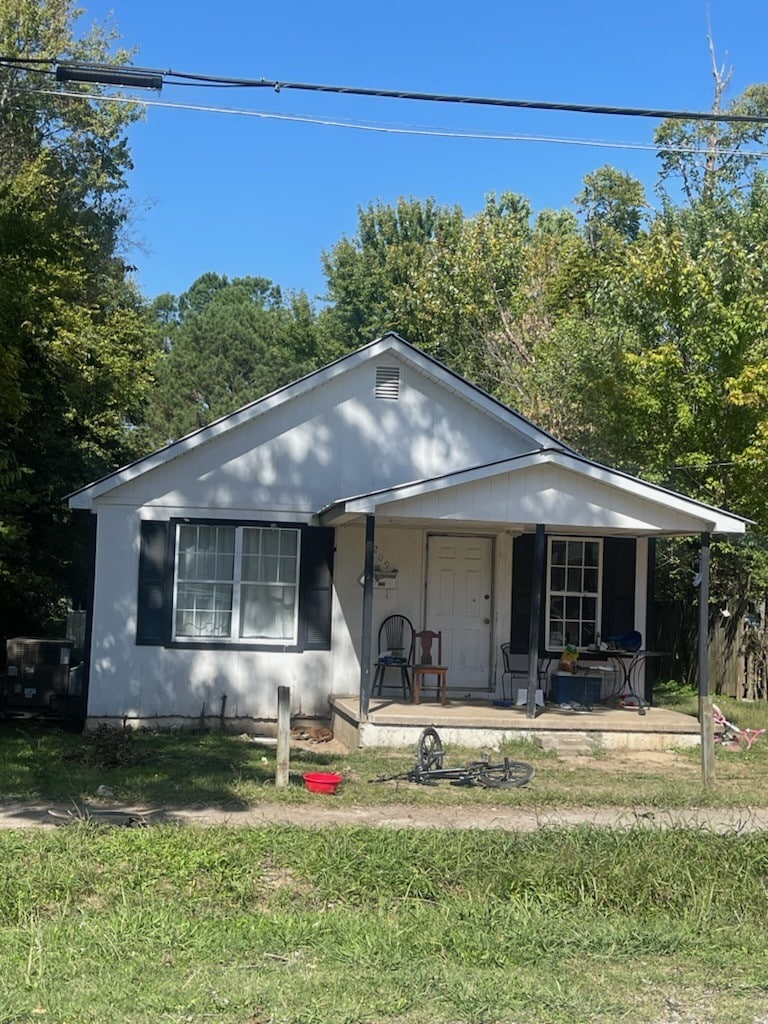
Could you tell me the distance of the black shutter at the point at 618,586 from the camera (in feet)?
50.6

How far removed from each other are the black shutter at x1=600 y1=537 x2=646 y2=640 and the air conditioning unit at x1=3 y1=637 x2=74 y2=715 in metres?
7.23

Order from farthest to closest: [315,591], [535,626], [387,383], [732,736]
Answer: [387,383] < [315,591] < [732,736] < [535,626]

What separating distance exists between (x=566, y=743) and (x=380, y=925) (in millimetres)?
7193

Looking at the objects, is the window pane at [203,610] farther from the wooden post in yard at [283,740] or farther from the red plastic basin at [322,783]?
the red plastic basin at [322,783]

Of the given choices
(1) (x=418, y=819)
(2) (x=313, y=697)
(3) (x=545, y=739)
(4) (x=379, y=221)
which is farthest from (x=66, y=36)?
(1) (x=418, y=819)

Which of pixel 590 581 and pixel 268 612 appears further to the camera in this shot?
pixel 590 581

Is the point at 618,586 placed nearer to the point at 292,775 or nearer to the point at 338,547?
the point at 338,547

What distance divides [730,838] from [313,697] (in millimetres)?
7585

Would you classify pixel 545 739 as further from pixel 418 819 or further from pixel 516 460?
pixel 418 819

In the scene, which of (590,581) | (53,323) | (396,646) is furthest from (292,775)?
(53,323)

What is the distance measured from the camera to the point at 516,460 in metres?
12.9

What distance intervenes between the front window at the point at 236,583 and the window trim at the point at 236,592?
1cm

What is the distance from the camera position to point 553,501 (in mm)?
13172

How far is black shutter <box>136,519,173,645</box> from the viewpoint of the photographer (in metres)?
14.2
